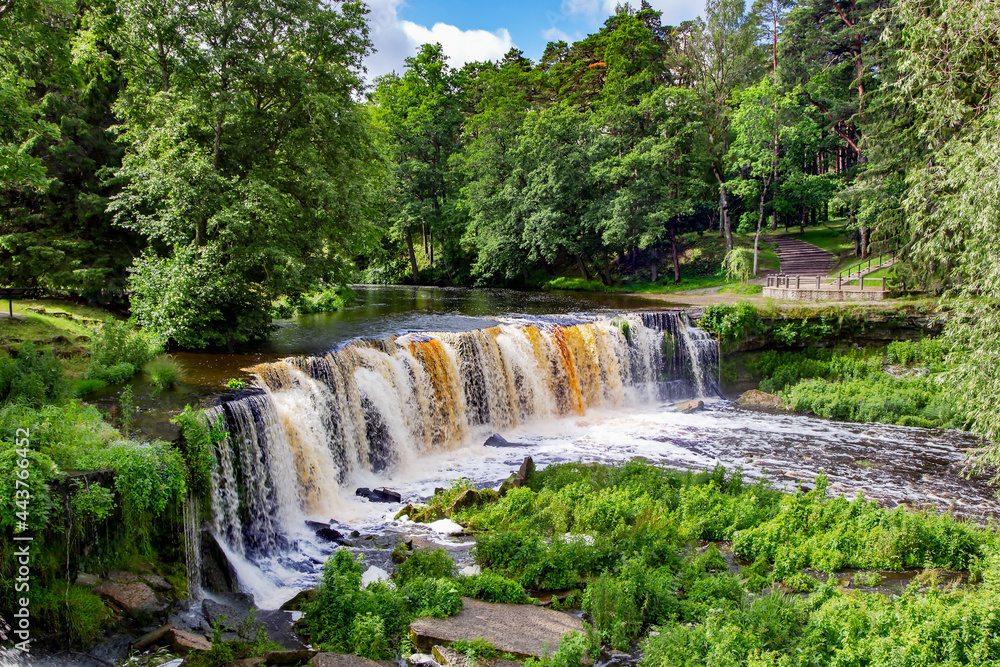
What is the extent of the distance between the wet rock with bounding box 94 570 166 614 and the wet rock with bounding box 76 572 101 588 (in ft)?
0.18

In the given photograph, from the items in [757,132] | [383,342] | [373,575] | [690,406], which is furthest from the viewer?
[757,132]

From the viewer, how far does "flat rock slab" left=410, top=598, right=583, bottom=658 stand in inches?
273

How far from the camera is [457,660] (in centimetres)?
664

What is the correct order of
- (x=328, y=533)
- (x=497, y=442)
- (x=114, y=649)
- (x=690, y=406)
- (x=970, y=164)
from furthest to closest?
(x=690, y=406)
(x=497, y=442)
(x=328, y=533)
(x=970, y=164)
(x=114, y=649)

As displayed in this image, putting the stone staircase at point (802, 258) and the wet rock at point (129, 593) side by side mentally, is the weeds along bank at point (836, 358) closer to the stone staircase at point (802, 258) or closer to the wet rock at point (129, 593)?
the stone staircase at point (802, 258)

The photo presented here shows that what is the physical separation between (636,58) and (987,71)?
1446 inches

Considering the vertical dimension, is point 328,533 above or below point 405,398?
below

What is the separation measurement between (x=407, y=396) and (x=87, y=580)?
940 cm

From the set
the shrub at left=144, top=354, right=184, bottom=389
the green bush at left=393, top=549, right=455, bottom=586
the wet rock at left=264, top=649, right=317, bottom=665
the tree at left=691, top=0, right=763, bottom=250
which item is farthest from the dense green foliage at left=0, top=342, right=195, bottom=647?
the tree at left=691, top=0, right=763, bottom=250

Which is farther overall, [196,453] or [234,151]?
[234,151]

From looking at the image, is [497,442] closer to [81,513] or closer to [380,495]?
[380,495]

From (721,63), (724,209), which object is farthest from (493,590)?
(721,63)

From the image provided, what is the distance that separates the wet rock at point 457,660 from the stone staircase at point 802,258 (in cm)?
3102

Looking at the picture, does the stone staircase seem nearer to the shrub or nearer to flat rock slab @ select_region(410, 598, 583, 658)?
flat rock slab @ select_region(410, 598, 583, 658)
